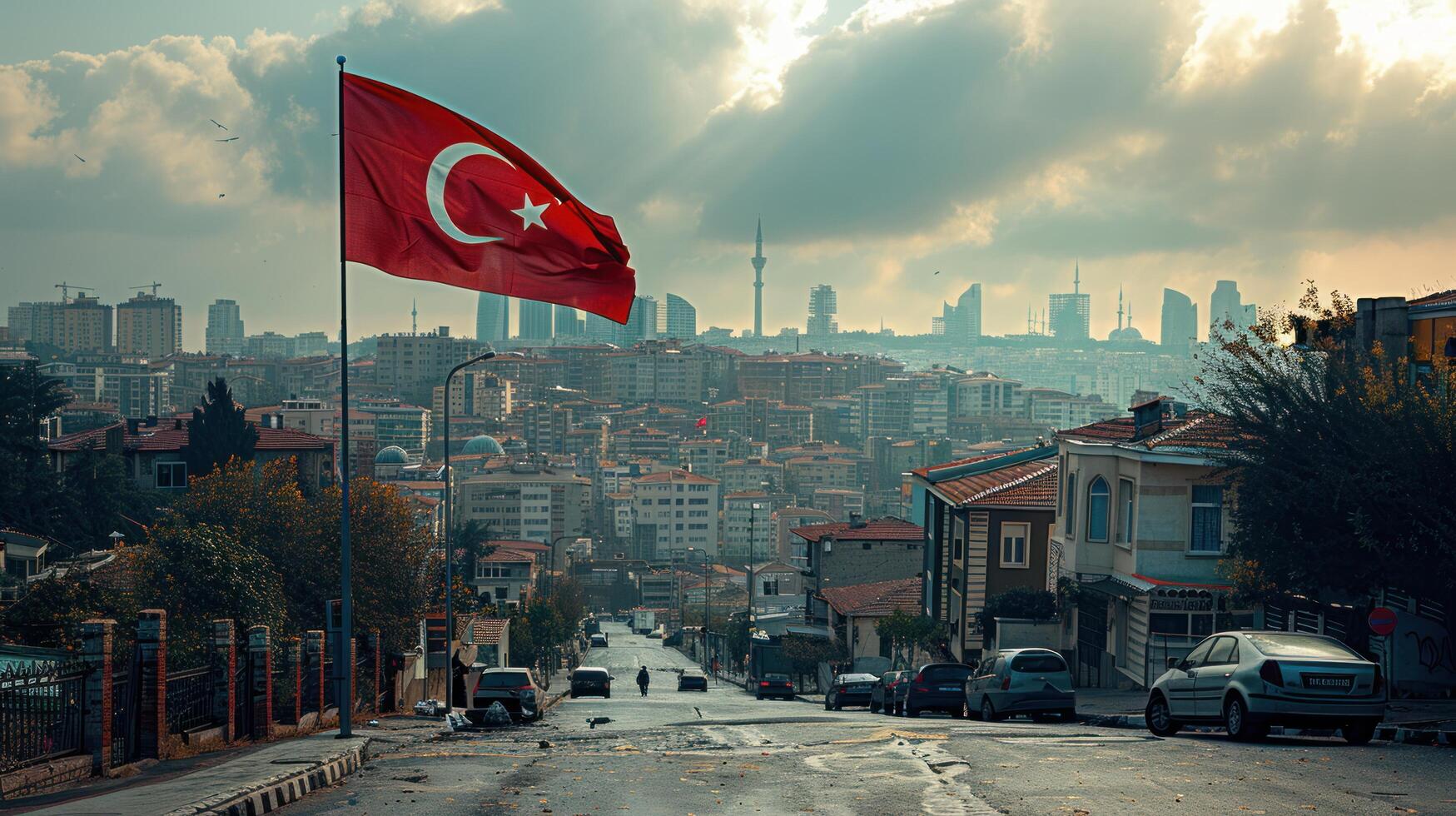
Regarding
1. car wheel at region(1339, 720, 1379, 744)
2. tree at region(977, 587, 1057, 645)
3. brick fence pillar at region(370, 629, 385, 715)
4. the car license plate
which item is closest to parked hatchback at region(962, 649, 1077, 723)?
Result: car wheel at region(1339, 720, 1379, 744)

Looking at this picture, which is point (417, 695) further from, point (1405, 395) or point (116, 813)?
point (116, 813)

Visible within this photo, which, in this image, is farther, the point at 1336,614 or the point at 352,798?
the point at 1336,614

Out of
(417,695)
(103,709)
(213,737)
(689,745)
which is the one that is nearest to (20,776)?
(103,709)

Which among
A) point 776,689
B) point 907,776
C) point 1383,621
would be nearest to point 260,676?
point 907,776

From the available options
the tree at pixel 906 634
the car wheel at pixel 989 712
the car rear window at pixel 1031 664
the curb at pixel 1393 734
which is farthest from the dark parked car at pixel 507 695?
the tree at pixel 906 634

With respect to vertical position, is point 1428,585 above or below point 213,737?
above

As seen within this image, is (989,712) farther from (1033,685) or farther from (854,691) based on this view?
(854,691)

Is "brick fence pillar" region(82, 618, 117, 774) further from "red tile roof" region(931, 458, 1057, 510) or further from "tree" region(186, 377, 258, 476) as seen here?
"tree" region(186, 377, 258, 476)

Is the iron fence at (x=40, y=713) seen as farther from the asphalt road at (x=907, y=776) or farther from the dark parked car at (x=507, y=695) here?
the dark parked car at (x=507, y=695)
